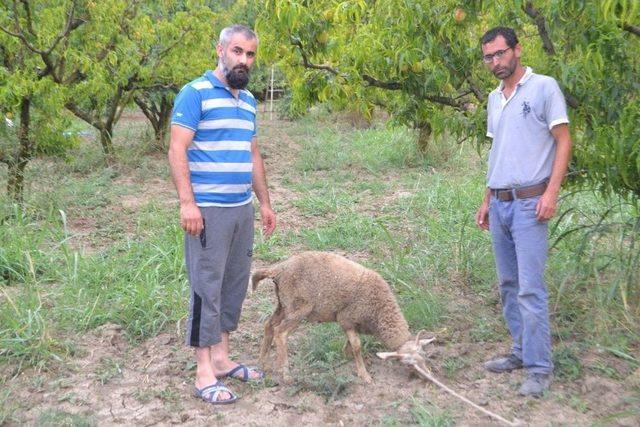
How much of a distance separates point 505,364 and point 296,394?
53.0 inches

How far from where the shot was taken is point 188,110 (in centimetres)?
402

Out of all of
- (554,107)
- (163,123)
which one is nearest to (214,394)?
(554,107)

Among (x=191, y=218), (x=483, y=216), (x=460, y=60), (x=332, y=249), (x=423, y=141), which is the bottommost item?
(x=332, y=249)

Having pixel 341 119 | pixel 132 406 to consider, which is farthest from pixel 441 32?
pixel 341 119

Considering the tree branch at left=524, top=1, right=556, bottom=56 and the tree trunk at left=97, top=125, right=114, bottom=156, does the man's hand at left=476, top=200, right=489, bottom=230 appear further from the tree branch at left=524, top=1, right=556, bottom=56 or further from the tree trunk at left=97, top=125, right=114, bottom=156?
the tree trunk at left=97, top=125, right=114, bottom=156

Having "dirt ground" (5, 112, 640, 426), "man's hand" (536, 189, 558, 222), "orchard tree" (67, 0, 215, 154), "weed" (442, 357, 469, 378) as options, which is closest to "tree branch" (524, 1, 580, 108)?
"man's hand" (536, 189, 558, 222)

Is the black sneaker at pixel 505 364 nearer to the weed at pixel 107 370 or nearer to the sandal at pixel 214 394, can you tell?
the sandal at pixel 214 394

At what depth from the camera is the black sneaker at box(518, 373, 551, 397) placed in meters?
4.14

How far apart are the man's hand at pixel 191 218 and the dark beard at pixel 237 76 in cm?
76

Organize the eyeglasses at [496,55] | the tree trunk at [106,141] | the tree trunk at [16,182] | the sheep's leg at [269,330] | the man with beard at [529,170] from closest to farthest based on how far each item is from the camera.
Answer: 1. the man with beard at [529,170]
2. the eyeglasses at [496,55]
3. the sheep's leg at [269,330]
4. the tree trunk at [16,182]
5. the tree trunk at [106,141]

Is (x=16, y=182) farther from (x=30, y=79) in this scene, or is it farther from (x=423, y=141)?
(x=423, y=141)

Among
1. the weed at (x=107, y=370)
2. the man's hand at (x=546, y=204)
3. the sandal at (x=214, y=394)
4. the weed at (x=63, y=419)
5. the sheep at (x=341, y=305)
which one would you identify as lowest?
the weed at (x=107, y=370)

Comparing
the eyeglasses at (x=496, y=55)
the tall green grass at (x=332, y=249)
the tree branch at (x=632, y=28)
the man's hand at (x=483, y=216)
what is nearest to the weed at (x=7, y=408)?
the tall green grass at (x=332, y=249)

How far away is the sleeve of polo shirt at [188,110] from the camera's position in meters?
4.00
